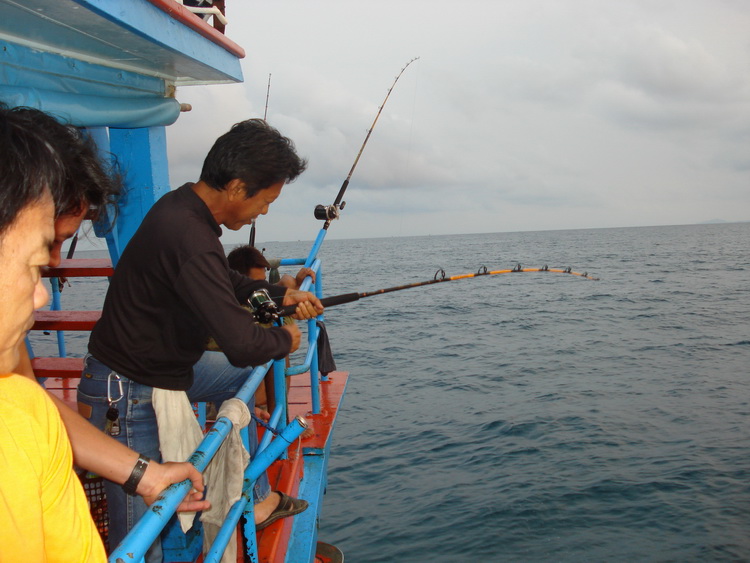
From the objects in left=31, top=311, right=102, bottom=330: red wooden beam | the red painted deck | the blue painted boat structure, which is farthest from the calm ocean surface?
left=31, top=311, right=102, bottom=330: red wooden beam

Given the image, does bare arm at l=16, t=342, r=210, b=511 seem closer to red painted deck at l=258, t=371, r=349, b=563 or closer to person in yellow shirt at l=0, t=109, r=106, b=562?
person in yellow shirt at l=0, t=109, r=106, b=562

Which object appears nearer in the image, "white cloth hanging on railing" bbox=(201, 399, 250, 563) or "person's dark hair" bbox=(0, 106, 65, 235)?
"person's dark hair" bbox=(0, 106, 65, 235)

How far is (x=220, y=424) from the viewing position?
207 cm

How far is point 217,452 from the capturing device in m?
2.36

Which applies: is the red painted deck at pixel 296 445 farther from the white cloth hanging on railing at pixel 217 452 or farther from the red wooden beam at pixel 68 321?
the red wooden beam at pixel 68 321

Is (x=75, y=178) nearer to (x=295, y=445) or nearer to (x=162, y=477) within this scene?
(x=162, y=477)

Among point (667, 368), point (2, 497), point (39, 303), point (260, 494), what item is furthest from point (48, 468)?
point (667, 368)

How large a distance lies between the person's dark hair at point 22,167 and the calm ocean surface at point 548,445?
6925 mm

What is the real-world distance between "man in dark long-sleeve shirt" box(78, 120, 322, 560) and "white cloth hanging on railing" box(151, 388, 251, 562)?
0.08m

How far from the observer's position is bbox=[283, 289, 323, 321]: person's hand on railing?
336 cm

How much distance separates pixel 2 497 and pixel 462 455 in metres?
9.46

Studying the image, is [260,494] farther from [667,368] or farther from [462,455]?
[667,368]

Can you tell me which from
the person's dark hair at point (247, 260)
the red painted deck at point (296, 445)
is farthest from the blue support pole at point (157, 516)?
the person's dark hair at point (247, 260)

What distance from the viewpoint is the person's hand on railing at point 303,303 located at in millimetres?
3359
